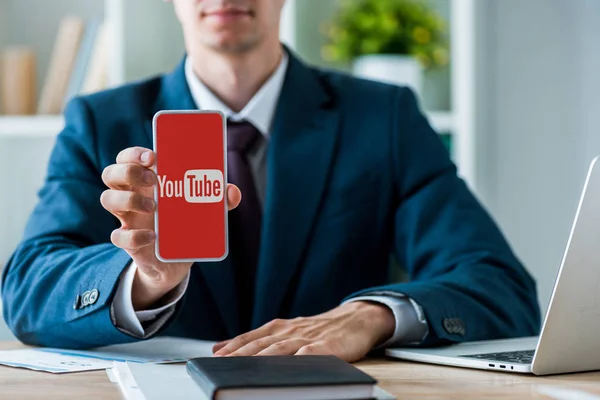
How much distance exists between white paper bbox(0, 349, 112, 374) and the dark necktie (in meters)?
0.52

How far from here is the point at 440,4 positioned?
3.17m

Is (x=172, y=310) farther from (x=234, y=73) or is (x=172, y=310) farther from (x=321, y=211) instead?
(x=234, y=73)

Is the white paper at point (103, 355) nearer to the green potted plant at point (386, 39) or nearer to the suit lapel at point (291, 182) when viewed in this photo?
the suit lapel at point (291, 182)

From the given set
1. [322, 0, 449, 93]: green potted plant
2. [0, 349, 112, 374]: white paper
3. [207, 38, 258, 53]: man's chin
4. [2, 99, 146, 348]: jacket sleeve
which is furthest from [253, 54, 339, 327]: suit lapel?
[322, 0, 449, 93]: green potted plant

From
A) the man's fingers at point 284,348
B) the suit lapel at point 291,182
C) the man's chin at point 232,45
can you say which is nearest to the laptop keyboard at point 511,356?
the man's fingers at point 284,348

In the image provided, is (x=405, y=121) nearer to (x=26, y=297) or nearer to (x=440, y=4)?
(x=26, y=297)

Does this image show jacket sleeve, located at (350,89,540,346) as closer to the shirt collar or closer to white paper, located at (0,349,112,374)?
the shirt collar

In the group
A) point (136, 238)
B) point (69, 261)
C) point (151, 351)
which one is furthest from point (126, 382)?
point (69, 261)

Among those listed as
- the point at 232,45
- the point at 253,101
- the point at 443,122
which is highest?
the point at 232,45

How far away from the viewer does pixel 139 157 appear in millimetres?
1120

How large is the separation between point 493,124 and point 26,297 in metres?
1.97

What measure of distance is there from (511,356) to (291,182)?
72cm

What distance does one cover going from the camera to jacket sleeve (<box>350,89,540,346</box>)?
1408 millimetres

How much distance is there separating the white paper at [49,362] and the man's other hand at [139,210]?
137 mm
